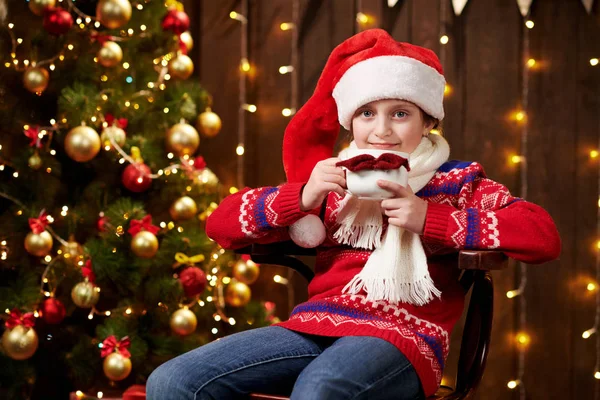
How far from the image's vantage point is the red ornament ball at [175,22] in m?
2.64

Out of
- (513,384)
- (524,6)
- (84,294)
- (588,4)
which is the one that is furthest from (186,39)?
(513,384)

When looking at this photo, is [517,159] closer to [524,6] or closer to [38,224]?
[524,6]

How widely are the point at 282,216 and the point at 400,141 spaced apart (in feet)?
0.94

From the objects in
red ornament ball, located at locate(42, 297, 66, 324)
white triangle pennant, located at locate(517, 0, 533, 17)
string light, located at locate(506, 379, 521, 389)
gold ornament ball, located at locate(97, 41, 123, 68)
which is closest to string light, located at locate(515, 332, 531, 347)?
string light, located at locate(506, 379, 521, 389)

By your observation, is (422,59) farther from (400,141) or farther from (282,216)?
(282,216)

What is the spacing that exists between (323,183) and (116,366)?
3.96 ft

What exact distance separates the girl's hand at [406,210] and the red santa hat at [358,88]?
0.24 meters

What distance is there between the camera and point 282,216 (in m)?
1.63

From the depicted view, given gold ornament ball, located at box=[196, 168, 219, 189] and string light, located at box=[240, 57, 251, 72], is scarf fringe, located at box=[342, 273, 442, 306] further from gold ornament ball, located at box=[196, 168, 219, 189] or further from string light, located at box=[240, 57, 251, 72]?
string light, located at box=[240, 57, 251, 72]

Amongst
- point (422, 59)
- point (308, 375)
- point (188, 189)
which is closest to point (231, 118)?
point (188, 189)

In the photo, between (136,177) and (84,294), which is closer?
(84,294)

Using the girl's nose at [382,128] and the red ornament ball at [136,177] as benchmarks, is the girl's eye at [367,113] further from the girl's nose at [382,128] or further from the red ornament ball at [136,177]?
the red ornament ball at [136,177]

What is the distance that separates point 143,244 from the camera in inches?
97.9

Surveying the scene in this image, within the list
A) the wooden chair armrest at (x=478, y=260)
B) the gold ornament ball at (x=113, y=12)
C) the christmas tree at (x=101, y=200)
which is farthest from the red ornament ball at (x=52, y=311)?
the wooden chair armrest at (x=478, y=260)
